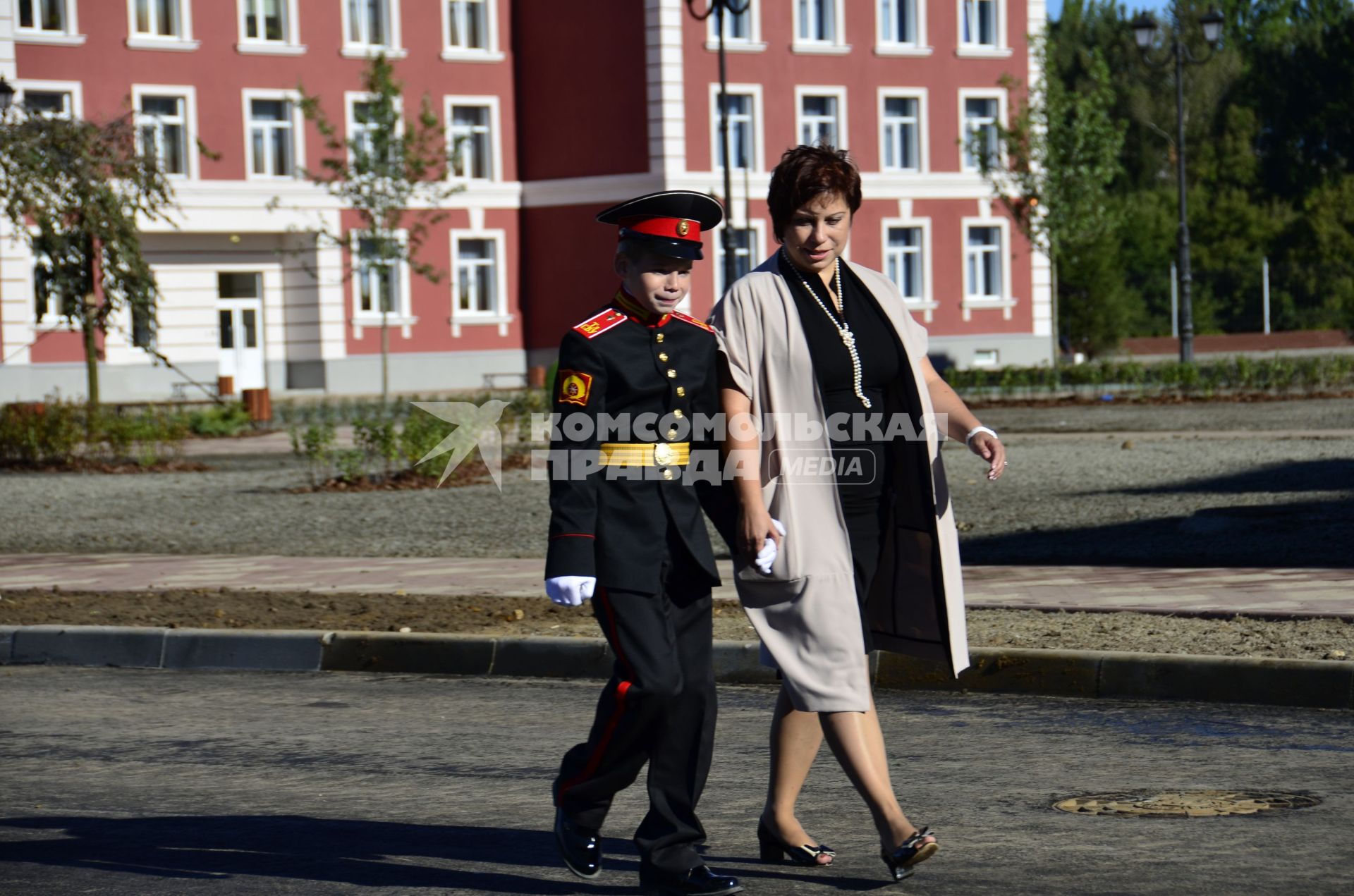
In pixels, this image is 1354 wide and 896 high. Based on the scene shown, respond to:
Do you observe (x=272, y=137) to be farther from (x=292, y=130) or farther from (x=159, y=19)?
(x=159, y=19)

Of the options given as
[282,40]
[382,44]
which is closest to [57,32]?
[282,40]

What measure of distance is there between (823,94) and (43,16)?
1755 cm

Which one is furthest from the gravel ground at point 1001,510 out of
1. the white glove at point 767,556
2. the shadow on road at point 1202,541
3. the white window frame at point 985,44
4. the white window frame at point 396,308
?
the white window frame at point 985,44

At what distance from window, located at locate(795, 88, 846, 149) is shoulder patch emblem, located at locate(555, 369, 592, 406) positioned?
42.5m

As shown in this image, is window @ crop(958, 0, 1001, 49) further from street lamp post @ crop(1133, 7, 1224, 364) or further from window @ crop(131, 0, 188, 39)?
window @ crop(131, 0, 188, 39)

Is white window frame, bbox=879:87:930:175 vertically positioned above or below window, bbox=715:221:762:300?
above

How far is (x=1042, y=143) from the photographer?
41594 mm

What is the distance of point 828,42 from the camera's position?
46688 millimetres

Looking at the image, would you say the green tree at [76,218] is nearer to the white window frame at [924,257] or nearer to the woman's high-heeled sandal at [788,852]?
the woman's high-heeled sandal at [788,852]

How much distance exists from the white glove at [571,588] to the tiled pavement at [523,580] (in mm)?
4970

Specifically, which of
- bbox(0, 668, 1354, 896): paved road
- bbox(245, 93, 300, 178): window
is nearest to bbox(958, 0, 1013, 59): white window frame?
bbox(245, 93, 300, 178): window

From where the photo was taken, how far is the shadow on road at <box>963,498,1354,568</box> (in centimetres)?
1130

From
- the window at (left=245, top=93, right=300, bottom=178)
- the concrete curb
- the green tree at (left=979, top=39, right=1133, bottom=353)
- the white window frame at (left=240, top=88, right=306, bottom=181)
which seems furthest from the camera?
the window at (left=245, top=93, right=300, bottom=178)

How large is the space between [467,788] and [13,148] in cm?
2019
